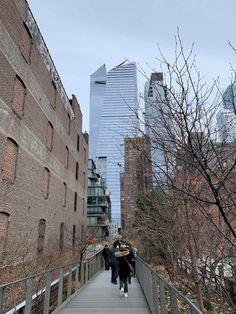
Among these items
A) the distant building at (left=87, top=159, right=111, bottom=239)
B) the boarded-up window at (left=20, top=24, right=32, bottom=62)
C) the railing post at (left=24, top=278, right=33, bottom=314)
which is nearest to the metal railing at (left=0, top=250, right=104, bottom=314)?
the railing post at (left=24, top=278, right=33, bottom=314)

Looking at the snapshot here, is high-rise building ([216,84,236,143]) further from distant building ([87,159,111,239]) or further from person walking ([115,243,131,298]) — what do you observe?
distant building ([87,159,111,239])

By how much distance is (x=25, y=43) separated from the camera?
15.7m

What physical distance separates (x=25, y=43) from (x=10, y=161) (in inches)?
260

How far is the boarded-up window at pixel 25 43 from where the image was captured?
50.0ft

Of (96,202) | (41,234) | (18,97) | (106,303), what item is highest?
(96,202)

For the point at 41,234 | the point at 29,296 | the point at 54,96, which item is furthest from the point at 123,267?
the point at 54,96

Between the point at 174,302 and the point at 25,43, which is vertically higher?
the point at 25,43

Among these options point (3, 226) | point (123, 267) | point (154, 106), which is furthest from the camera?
point (3, 226)

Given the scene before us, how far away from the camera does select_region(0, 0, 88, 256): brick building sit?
13.0 meters

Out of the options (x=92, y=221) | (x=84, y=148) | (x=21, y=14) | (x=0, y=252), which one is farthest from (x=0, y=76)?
(x=92, y=221)

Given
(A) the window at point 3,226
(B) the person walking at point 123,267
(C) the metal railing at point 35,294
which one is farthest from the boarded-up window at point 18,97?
(B) the person walking at point 123,267

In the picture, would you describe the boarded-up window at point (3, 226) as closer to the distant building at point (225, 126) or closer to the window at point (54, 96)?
the window at point (54, 96)

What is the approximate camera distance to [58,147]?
71.3 feet

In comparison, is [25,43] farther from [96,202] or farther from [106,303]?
[96,202]
